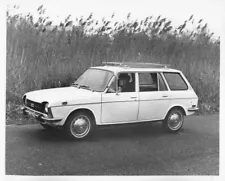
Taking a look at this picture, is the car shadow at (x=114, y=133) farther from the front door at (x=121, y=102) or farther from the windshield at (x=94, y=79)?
the windshield at (x=94, y=79)

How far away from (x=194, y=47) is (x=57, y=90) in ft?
7.44

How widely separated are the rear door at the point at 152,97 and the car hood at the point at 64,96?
68 cm

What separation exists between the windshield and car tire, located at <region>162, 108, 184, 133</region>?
111cm

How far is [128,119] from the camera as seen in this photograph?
4.97 metres

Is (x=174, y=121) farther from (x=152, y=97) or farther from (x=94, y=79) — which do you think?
(x=94, y=79)

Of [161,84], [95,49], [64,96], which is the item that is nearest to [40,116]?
[64,96]

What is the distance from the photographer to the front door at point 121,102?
485 cm

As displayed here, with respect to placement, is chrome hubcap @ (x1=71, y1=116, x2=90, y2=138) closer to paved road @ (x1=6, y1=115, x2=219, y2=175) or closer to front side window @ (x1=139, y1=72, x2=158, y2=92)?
paved road @ (x1=6, y1=115, x2=219, y2=175)

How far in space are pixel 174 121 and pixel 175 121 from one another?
2 cm

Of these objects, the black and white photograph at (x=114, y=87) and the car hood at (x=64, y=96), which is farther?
the black and white photograph at (x=114, y=87)

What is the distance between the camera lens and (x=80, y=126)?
15.6 ft

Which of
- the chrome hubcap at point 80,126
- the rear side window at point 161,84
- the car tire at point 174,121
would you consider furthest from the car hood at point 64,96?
the car tire at point 174,121

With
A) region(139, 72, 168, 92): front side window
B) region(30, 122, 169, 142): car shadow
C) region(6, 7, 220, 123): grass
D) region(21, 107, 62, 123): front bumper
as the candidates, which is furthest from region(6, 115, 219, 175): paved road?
region(139, 72, 168, 92): front side window
